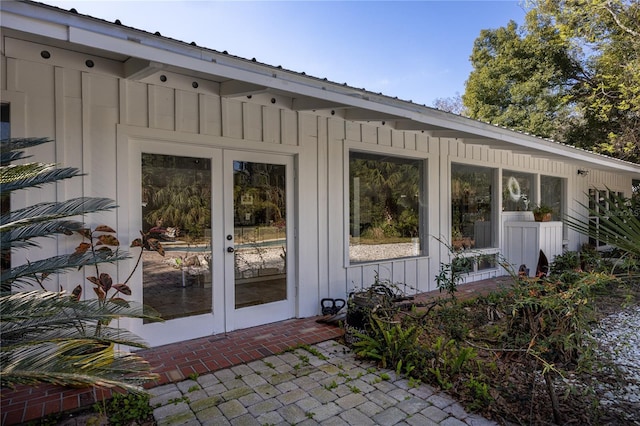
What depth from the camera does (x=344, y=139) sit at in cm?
Answer: 512

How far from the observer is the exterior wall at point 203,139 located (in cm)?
313

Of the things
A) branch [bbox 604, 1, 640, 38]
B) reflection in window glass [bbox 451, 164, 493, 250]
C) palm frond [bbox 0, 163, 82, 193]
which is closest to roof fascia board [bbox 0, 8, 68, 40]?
palm frond [bbox 0, 163, 82, 193]

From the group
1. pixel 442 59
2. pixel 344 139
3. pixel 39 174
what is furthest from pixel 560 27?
pixel 39 174

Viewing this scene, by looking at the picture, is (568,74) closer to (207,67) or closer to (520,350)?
(520,350)

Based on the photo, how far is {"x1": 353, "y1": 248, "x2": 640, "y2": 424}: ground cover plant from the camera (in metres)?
2.51

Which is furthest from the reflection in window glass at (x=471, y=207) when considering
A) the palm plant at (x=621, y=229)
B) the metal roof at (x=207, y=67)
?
the palm plant at (x=621, y=229)

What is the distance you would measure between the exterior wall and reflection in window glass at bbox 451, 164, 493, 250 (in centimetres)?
33

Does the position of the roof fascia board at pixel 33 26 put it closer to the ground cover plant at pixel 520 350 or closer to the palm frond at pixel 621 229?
the ground cover plant at pixel 520 350

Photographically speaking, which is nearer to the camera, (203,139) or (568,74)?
(203,139)

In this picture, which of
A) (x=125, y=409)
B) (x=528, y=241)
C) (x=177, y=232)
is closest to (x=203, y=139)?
(x=177, y=232)

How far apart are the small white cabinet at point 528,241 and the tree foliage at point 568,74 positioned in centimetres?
634

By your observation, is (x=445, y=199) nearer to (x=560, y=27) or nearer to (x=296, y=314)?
(x=296, y=314)

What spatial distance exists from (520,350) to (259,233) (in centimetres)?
289

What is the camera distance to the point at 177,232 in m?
3.90
